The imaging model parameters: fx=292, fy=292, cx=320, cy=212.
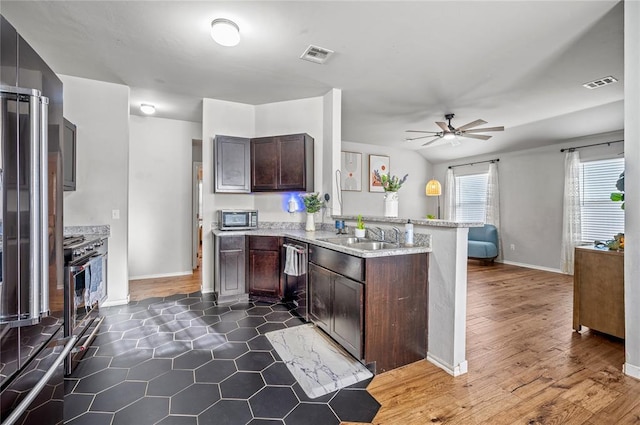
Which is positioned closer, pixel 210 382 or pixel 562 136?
pixel 210 382

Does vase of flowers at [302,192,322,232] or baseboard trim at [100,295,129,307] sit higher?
vase of flowers at [302,192,322,232]

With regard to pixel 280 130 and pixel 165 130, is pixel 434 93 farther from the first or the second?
pixel 165 130

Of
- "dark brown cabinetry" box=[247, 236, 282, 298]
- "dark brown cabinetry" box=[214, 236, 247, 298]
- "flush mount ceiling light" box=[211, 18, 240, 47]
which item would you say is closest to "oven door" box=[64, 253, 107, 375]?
"dark brown cabinetry" box=[214, 236, 247, 298]

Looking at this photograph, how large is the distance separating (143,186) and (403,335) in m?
4.51

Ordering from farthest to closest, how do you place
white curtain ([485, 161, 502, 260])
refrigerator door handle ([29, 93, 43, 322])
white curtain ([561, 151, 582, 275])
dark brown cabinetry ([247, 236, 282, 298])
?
1. white curtain ([485, 161, 502, 260])
2. white curtain ([561, 151, 582, 275])
3. dark brown cabinetry ([247, 236, 282, 298])
4. refrigerator door handle ([29, 93, 43, 322])

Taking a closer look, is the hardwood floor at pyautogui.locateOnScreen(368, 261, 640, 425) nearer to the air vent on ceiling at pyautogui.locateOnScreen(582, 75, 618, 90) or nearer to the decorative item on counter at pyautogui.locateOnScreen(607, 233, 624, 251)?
the decorative item on counter at pyautogui.locateOnScreen(607, 233, 624, 251)

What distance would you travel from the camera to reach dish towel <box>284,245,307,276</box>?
9.88ft

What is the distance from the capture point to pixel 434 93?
156 inches

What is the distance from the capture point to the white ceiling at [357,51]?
2.26 metres

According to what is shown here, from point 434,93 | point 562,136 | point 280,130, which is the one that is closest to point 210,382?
point 280,130

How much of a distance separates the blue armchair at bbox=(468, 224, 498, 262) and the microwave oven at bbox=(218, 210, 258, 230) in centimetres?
470

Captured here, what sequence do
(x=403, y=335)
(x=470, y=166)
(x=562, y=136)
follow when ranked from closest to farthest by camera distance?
(x=403, y=335) < (x=562, y=136) < (x=470, y=166)

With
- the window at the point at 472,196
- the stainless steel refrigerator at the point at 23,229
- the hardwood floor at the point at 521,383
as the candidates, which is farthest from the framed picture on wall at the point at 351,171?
the stainless steel refrigerator at the point at 23,229

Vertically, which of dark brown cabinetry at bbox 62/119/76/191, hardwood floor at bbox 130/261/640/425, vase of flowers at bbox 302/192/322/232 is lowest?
hardwood floor at bbox 130/261/640/425
